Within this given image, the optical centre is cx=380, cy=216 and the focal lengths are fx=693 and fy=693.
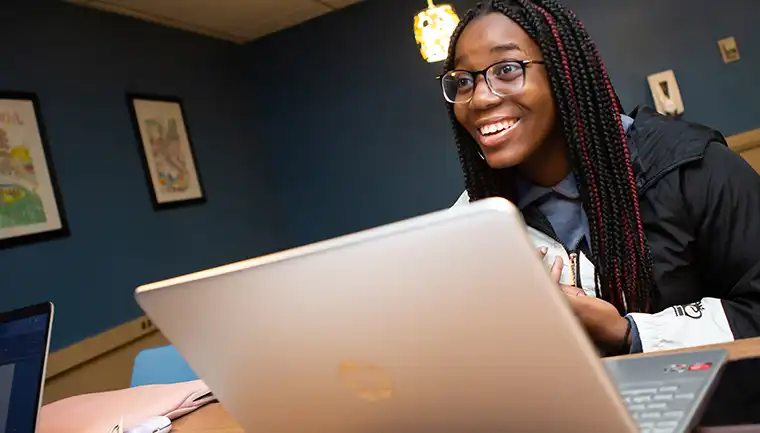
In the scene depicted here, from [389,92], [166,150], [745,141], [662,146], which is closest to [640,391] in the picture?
[662,146]

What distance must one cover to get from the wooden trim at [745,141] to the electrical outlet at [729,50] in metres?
0.34

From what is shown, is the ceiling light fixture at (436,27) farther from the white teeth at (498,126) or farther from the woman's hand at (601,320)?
the woman's hand at (601,320)

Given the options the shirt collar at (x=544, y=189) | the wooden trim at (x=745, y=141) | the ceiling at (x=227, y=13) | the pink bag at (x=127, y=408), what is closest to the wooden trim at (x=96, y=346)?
the pink bag at (x=127, y=408)

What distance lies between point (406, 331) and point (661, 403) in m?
0.28

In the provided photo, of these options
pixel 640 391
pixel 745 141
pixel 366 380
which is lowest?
→ pixel 640 391

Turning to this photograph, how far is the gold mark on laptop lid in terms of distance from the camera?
60cm

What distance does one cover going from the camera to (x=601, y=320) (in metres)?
0.95

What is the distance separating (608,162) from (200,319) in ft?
2.50

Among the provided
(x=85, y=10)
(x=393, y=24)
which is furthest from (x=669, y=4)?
(x=85, y=10)

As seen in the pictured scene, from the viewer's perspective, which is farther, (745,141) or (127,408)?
(745,141)

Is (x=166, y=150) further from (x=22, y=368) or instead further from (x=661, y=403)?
(x=661, y=403)

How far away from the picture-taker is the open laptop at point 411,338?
1.64ft

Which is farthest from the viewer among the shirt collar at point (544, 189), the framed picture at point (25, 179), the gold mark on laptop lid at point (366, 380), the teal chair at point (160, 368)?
the framed picture at point (25, 179)

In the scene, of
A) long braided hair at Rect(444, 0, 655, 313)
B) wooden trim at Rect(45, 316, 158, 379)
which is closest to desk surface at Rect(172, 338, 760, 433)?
long braided hair at Rect(444, 0, 655, 313)
